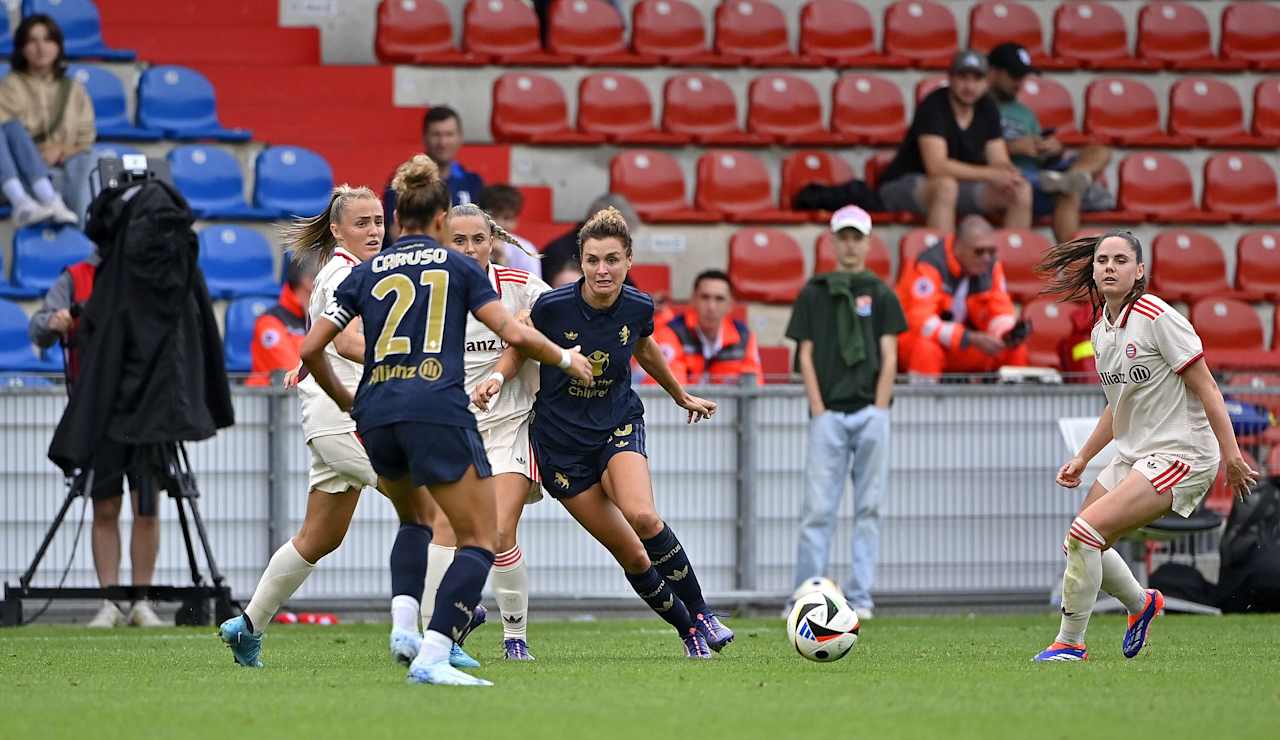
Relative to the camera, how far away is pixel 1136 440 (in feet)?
28.4

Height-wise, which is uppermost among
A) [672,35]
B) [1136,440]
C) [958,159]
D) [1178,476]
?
[672,35]

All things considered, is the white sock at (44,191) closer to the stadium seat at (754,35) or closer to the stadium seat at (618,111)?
the stadium seat at (618,111)

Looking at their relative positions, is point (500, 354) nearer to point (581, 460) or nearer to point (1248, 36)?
point (581, 460)

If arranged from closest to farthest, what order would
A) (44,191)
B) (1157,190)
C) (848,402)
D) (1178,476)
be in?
1. (1178,476)
2. (848,402)
3. (44,191)
4. (1157,190)

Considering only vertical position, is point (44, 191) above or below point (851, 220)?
above

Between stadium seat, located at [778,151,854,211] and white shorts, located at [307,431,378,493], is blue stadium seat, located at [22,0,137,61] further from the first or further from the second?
white shorts, located at [307,431,378,493]

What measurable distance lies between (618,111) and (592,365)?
925 centimetres

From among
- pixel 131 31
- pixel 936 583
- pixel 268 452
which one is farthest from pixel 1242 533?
pixel 131 31

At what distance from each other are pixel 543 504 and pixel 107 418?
2945mm

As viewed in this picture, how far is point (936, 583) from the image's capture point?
43.7 ft

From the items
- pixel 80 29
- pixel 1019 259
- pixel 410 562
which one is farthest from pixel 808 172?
pixel 410 562

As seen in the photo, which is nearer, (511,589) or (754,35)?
(511,589)

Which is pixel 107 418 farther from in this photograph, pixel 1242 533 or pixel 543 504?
pixel 1242 533

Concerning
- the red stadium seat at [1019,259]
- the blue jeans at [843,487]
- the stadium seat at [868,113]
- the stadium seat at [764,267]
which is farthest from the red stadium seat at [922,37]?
the blue jeans at [843,487]
